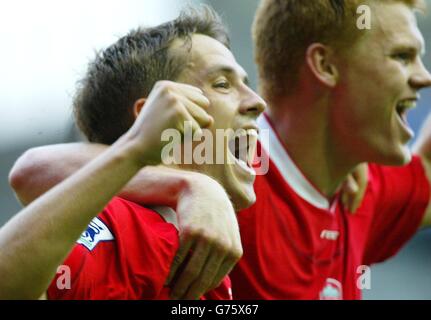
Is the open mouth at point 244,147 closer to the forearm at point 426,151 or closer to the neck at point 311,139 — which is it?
the neck at point 311,139

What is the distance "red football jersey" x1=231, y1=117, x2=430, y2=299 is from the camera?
173 centimetres

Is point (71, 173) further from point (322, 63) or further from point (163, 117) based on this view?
point (322, 63)

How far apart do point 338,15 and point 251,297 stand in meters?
0.60

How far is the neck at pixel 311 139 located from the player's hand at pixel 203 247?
0.72 metres

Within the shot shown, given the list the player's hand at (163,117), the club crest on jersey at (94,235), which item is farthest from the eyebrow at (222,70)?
the player's hand at (163,117)

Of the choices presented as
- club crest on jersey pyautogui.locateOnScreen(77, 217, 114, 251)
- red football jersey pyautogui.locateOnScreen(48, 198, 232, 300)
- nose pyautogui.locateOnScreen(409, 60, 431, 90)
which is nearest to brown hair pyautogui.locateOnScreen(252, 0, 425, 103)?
nose pyautogui.locateOnScreen(409, 60, 431, 90)

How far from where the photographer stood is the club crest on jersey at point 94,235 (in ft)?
3.52

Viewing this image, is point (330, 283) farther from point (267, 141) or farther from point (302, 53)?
point (302, 53)

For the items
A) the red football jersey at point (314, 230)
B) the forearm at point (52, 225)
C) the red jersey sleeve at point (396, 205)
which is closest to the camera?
the forearm at point (52, 225)

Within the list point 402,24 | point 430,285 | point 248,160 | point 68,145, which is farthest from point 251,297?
point 430,285

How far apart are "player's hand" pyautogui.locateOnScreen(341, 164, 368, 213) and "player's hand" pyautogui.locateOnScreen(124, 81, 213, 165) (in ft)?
3.49

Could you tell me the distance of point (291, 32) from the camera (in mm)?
1868

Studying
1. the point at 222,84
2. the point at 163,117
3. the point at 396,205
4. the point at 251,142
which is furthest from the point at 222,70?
the point at 396,205
